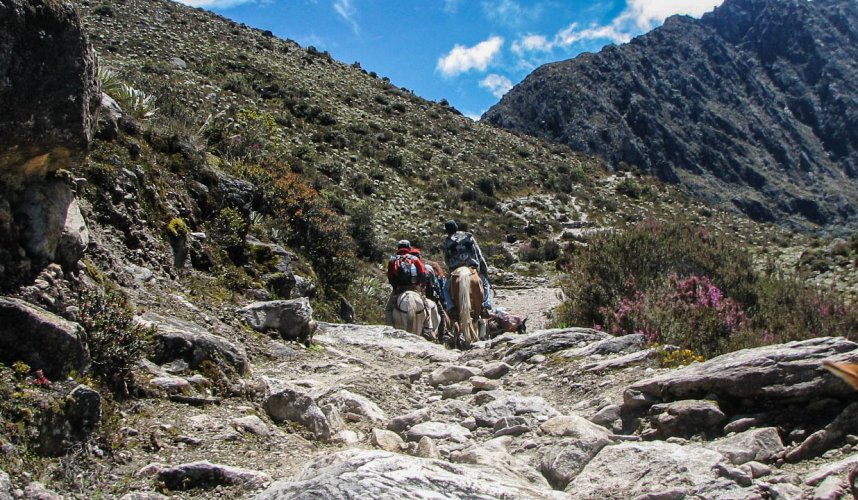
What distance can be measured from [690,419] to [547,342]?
3.03 meters

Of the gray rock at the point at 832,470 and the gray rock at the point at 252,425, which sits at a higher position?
the gray rock at the point at 832,470

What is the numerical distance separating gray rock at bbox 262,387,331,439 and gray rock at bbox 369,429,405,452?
283 millimetres

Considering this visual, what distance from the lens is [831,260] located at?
16.7 meters

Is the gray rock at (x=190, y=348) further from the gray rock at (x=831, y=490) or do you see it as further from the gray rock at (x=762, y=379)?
the gray rock at (x=831, y=490)

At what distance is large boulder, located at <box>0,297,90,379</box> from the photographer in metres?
3.08

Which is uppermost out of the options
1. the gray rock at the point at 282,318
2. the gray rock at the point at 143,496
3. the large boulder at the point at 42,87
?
the large boulder at the point at 42,87

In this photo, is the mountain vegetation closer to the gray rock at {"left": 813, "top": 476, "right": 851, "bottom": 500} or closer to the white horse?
the gray rock at {"left": 813, "top": 476, "right": 851, "bottom": 500}

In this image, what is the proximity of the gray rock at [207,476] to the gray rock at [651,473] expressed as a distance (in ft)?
5.16

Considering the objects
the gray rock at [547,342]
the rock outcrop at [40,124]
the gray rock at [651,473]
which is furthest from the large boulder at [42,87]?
the gray rock at [547,342]

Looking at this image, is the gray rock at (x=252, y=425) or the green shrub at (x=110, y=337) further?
the gray rock at (x=252, y=425)

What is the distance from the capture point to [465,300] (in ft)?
31.8

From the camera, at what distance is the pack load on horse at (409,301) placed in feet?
31.9

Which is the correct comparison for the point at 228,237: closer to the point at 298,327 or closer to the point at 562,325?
the point at 298,327

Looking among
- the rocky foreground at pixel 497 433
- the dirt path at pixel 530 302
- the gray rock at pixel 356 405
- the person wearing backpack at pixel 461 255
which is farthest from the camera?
the dirt path at pixel 530 302
